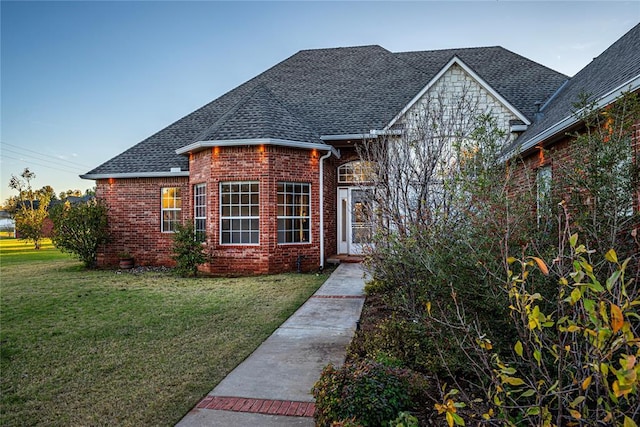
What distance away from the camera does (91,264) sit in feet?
49.3

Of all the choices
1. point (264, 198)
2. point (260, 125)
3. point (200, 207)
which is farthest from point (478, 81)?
point (200, 207)

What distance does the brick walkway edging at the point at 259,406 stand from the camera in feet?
11.5

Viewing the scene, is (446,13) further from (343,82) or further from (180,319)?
(180,319)

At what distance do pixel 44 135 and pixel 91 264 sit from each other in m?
9.97

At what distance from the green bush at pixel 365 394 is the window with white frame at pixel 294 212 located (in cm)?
921

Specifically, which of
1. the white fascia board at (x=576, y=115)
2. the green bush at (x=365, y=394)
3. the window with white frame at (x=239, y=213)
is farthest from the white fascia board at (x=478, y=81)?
the green bush at (x=365, y=394)

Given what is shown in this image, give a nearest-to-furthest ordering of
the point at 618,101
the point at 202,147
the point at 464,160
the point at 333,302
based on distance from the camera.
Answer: the point at 618,101 < the point at 464,160 < the point at 333,302 < the point at 202,147

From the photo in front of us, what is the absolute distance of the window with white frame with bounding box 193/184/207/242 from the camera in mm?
13056

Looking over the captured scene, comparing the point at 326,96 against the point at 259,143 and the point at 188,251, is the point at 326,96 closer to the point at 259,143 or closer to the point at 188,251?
the point at 259,143

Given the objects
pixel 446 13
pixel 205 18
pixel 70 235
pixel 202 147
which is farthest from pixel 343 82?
pixel 70 235

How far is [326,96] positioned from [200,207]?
279 inches

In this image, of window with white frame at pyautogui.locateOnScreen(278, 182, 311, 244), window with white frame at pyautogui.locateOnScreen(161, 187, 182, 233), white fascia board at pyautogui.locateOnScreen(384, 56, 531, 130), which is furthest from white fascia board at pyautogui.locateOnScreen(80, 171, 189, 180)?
white fascia board at pyautogui.locateOnScreen(384, 56, 531, 130)

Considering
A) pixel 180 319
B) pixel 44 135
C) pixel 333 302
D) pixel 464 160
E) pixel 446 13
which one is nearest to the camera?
pixel 464 160

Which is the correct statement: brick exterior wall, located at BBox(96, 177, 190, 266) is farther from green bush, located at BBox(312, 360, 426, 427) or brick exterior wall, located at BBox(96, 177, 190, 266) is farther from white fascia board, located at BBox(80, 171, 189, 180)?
green bush, located at BBox(312, 360, 426, 427)
